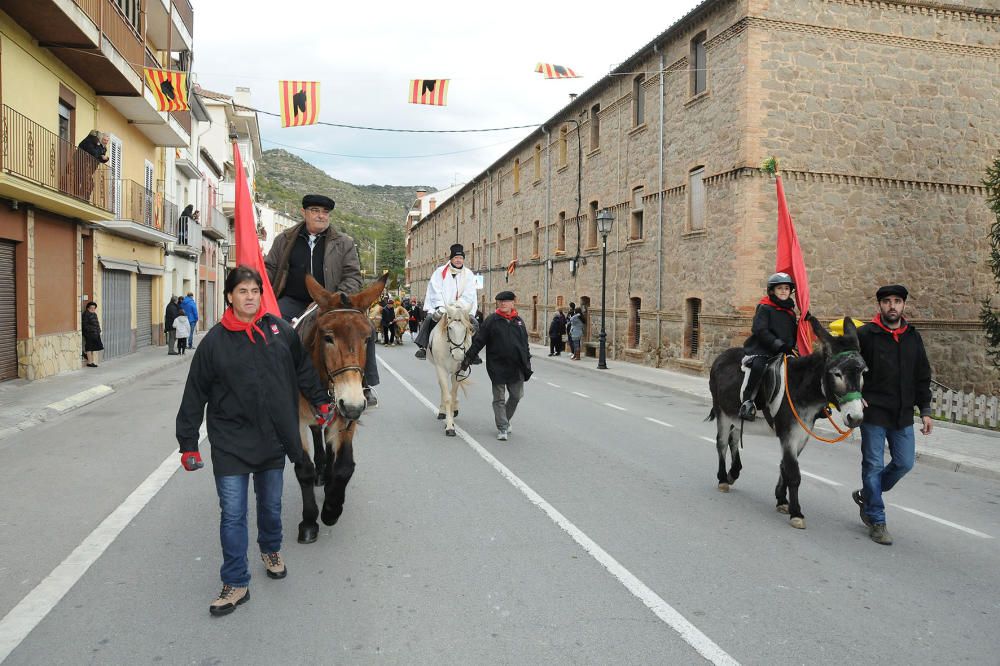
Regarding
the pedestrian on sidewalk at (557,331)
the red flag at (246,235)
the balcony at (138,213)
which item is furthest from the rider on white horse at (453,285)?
the pedestrian on sidewalk at (557,331)

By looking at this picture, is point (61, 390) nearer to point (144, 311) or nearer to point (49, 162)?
point (49, 162)

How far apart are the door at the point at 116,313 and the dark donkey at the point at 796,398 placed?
19.8 metres

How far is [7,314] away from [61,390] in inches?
113

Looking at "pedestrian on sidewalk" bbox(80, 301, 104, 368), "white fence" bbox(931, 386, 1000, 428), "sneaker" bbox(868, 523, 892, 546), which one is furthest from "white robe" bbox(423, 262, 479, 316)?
"pedestrian on sidewalk" bbox(80, 301, 104, 368)

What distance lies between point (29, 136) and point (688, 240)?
56.4ft

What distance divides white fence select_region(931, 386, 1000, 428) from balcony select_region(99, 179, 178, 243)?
21.0 m

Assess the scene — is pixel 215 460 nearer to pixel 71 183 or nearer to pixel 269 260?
pixel 269 260

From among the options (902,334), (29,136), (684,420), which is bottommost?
(684,420)

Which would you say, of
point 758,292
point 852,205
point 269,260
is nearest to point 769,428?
point 269,260

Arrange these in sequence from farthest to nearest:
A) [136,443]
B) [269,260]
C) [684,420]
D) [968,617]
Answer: [684,420] < [136,443] < [269,260] < [968,617]

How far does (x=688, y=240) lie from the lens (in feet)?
69.6

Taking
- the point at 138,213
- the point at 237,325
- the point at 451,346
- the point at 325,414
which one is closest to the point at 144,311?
the point at 138,213

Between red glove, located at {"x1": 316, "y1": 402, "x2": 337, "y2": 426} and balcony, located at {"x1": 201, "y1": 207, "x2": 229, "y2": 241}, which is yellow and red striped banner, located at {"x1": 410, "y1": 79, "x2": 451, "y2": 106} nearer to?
red glove, located at {"x1": 316, "y1": 402, "x2": 337, "y2": 426}

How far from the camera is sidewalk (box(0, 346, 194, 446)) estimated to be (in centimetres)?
1076
